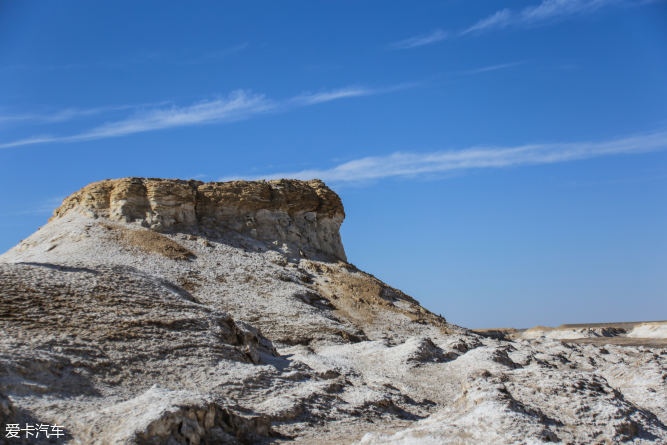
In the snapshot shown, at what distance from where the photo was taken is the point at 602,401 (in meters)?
12.4

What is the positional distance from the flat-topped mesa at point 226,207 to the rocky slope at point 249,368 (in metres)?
2.83

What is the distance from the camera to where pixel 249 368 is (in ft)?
54.6

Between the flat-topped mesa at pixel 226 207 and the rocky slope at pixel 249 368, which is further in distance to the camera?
the flat-topped mesa at pixel 226 207

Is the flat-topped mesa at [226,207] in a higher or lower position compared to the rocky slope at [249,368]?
higher

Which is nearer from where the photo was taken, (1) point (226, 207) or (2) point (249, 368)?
(2) point (249, 368)

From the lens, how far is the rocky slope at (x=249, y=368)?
1133cm

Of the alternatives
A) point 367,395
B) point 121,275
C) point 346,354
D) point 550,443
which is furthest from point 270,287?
point 550,443

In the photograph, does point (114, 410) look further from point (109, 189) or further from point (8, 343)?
A: point (109, 189)

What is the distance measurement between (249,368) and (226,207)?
27428 mm

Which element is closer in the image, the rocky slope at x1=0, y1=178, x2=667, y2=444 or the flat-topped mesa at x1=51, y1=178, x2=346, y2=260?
the rocky slope at x1=0, y1=178, x2=667, y2=444

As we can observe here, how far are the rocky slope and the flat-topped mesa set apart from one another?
283 cm

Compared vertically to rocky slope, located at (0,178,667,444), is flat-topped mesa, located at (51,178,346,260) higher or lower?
higher

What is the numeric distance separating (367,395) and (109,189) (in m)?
28.7

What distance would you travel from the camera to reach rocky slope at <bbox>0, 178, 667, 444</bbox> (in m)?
11.3
